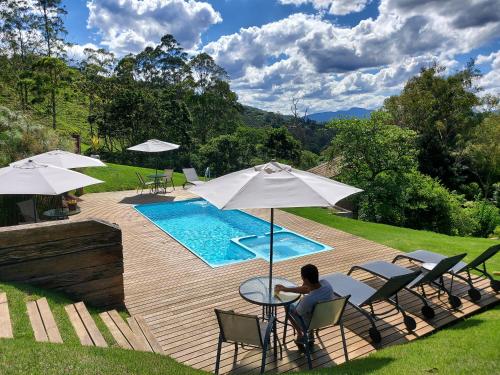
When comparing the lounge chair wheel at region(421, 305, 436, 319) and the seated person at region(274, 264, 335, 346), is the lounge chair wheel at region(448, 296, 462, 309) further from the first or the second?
the seated person at region(274, 264, 335, 346)

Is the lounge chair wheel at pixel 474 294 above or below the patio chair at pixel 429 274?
below

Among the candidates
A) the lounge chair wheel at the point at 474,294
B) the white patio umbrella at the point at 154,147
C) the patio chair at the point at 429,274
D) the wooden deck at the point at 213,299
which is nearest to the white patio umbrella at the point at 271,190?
the wooden deck at the point at 213,299

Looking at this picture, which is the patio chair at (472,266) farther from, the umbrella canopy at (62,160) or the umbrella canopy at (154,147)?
the umbrella canopy at (154,147)

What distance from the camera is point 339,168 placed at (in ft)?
50.8

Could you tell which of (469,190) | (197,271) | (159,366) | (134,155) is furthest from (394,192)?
(134,155)

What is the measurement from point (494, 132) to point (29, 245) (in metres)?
28.8

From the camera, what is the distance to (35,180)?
6.48 metres

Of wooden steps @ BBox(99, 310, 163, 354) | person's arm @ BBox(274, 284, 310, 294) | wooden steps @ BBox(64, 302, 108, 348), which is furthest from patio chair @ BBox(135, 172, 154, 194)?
person's arm @ BBox(274, 284, 310, 294)

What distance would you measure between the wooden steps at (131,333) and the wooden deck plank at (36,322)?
2.42ft

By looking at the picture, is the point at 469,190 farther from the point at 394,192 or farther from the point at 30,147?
the point at 30,147

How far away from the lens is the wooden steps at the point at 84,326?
376cm

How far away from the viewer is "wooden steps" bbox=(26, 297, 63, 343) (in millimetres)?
3568

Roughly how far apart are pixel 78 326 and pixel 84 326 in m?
0.06

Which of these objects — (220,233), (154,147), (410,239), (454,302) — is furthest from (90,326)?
(154,147)
